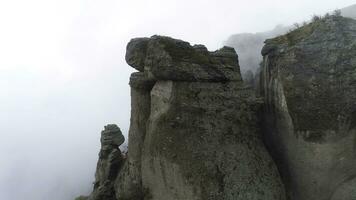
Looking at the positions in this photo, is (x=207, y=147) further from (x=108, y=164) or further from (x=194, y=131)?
(x=108, y=164)

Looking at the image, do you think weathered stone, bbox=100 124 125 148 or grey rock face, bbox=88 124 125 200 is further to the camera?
weathered stone, bbox=100 124 125 148

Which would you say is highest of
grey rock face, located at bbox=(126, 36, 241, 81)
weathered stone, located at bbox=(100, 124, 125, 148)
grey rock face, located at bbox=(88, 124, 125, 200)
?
grey rock face, located at bbox=(126, 36, 241, 81)

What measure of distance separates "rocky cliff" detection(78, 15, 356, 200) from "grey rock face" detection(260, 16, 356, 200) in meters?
0.04

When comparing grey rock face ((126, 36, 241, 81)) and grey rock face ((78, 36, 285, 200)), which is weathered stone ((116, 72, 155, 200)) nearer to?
grey rock face ((78, 36, 285, 200))

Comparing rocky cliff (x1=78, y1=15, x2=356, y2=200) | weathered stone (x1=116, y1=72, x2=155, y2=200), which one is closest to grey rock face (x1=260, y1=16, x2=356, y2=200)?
rocky cliff (x1=78, y1=15, x2=356, y2=200)

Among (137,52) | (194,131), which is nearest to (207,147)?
(194,131)

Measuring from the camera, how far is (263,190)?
15914 millimetres

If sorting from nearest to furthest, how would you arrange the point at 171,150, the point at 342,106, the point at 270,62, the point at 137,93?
1. the point at 342,106
2. the point at 171,150
3. the point at 270,62
4. the point at 137,93

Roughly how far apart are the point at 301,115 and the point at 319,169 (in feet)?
7.38

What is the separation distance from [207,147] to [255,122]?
2711 mm

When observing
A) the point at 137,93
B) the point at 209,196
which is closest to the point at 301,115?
the point at 209,196

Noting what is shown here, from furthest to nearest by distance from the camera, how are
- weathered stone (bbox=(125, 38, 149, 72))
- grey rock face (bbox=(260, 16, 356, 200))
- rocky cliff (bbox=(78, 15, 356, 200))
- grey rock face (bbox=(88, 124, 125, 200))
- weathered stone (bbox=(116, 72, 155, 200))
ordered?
grey rock face (bbox=(88, 124, 125, 200)) → weathered stone (bbox=(125, 38, 149, 72)) → weathered stone (bbox=(116, 72, 155, 200)) → rocky cliff (bbox=(78, 15, 356, 200)) → grey rock face (bbox=(260, 16, 356, 200))

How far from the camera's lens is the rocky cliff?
15.5m

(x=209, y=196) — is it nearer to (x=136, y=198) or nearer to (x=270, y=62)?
(x=136, y=198)
